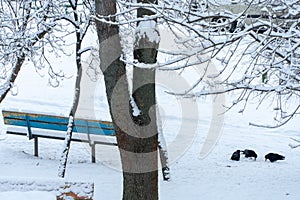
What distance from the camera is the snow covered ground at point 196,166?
276 inches

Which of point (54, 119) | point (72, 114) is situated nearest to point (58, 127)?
point (54, 119)

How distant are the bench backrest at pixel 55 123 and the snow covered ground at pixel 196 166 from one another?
613 mm

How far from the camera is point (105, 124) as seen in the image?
8.91 m

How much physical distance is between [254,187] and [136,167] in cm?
295

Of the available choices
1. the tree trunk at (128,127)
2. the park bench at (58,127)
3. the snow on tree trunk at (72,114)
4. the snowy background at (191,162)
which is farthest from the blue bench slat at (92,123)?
the tree trunk at (128,127)

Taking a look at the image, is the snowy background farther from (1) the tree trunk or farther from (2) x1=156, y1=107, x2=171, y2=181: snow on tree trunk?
(1) the tree trunk

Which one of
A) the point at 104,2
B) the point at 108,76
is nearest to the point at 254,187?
the point at 108,76

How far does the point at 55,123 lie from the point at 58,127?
9 centimetres

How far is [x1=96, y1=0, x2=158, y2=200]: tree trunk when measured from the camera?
5012mm

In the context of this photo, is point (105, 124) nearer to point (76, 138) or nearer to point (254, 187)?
point (76, 138)

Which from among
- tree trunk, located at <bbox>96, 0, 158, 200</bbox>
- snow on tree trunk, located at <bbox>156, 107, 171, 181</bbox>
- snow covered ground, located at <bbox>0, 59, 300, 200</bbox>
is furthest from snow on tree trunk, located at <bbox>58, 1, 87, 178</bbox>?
tree trunk, located at <bbox>96, 0, 158, 200</bbox>

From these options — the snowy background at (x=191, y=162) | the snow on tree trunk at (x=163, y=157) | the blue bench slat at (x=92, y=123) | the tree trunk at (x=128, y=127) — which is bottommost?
the snowy background at (x=191, y=162)

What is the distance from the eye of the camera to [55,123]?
920 cm

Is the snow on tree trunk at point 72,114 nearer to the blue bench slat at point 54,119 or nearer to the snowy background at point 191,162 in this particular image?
the snowy background at point 191,162
